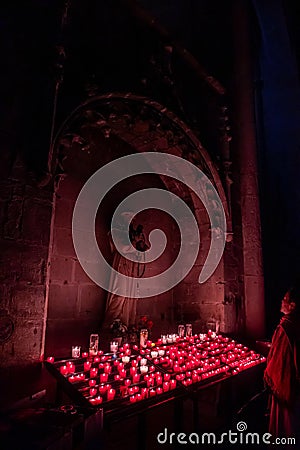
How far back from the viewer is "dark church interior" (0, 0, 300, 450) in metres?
3.00

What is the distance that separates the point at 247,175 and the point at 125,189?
2.55 m

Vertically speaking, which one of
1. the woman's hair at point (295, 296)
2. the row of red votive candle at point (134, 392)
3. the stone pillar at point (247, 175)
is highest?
the stone pillar at point (247, 175)

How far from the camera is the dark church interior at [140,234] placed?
3002 millimetres

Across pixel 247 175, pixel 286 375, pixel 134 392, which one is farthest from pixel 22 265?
pixel 247 175

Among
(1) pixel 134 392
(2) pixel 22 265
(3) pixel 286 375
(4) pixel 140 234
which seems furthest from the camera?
(4) pixel 140 234

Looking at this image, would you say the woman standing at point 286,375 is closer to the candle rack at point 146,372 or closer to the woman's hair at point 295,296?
the woman's hair at point 295,296

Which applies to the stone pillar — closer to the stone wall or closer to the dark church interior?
the dark church interior

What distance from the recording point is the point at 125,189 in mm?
5875

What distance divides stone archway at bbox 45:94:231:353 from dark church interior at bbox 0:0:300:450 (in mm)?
27

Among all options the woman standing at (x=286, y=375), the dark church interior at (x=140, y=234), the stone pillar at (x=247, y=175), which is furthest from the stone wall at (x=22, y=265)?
the stone pillar at (x=247, y=175)

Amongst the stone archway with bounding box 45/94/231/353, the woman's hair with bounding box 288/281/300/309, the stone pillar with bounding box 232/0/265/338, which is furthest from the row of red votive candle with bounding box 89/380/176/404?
the stone pillar with bounding box 232/0/265/338

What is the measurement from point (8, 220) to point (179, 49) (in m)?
4.87

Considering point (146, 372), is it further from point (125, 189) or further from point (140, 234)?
point (125, 189)

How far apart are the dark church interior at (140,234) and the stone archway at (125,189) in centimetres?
3
